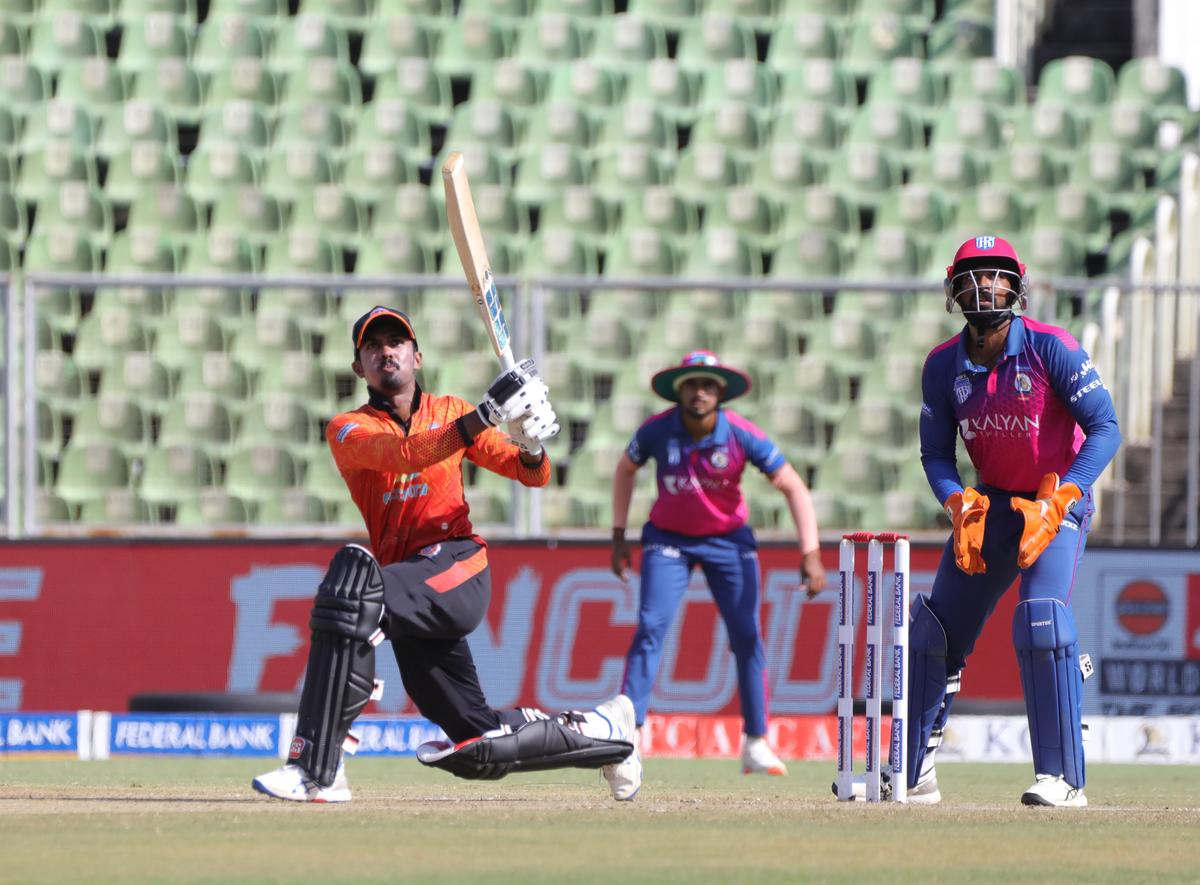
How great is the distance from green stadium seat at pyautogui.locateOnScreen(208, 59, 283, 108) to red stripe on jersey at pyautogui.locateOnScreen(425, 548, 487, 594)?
381 inches

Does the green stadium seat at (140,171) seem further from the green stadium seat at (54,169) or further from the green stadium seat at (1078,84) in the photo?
the green stadium seat at (1078,84)

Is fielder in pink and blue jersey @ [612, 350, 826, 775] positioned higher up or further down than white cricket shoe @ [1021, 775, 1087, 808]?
higher up

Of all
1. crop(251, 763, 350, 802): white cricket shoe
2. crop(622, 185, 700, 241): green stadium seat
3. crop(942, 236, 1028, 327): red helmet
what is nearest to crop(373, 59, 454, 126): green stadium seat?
crop(622, 185, 700, 241): green stadium seat

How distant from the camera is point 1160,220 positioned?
13320 mm

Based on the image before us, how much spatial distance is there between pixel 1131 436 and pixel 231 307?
531cm

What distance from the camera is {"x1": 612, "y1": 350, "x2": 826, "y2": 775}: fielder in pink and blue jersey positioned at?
32.0 ft

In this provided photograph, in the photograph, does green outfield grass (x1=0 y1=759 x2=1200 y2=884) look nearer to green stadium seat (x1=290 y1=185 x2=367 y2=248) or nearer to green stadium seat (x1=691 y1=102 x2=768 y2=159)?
green stadium seat (x1=290 y1=185 x2=367 y2=248)

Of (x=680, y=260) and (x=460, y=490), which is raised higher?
(x=680, y=260)

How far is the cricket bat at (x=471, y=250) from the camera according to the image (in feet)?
22.3

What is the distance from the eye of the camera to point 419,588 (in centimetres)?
655

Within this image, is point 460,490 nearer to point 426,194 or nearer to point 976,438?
point 976,438

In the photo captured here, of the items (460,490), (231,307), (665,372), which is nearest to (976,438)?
(460,490)

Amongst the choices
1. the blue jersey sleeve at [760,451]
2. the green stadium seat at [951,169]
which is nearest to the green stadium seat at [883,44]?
the green stadium seat at [951,169]

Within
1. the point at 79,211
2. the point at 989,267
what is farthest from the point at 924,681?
the point at 79,211
